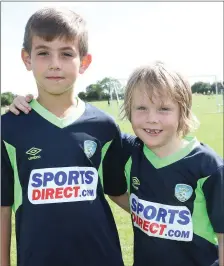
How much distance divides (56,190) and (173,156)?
0.57 m

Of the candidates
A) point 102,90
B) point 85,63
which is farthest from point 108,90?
point 85,63

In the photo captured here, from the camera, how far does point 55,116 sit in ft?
6.40

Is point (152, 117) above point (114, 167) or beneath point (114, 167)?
above

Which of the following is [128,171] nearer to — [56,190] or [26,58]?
[56,190]

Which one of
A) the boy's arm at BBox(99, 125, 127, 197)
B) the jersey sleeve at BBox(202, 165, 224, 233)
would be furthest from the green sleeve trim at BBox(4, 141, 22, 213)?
the jersey sleeve at BBox(202, 165, 224, 233)

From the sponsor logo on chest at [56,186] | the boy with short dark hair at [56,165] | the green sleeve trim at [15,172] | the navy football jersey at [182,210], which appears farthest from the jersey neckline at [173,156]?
the green sleeve trim at [15,172]

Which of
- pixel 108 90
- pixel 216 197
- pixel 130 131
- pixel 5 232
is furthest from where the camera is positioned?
pixel 108 90

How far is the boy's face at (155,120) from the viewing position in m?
1.91

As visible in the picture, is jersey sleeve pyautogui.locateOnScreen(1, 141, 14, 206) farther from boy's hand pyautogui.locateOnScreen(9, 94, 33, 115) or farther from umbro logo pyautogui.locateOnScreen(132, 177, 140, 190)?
umbro logo pyautogui.locateOnScreen(132, 177, 140, 190)

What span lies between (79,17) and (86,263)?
122 centimetres

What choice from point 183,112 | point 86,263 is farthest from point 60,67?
point 86,263

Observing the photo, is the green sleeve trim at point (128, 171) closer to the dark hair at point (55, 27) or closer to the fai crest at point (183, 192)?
the fai crest at point (183, 192)

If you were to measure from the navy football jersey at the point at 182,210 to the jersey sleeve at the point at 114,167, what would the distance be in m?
0.21

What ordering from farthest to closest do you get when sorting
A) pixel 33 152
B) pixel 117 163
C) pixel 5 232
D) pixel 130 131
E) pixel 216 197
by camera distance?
pixel 130 131 → pixel 117 163 → pixel 5 232 → pixel 33 152 → pixel 216 197
